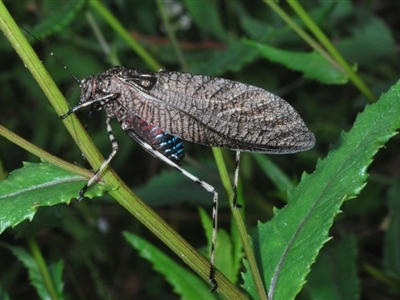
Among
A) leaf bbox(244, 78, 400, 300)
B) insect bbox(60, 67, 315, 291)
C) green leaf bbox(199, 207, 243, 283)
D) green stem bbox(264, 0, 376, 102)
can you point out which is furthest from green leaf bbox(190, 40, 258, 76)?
leaf bbox(244, 78, 400, 300)

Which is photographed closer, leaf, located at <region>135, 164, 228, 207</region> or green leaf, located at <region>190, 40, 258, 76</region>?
green leaf, located at <region>190, 40, 258, 76</region>

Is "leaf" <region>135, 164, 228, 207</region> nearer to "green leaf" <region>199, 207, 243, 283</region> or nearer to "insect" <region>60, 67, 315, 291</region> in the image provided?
"insect" <region>60, 67, 315, 291</region>

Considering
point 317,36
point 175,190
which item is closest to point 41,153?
point 317,36

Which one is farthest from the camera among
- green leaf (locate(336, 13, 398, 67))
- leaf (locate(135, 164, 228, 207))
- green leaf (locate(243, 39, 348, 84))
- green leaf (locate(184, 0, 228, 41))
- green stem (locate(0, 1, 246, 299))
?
green leaf (locate(336, 13, 398, 67))

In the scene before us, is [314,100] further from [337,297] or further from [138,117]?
[138,117]

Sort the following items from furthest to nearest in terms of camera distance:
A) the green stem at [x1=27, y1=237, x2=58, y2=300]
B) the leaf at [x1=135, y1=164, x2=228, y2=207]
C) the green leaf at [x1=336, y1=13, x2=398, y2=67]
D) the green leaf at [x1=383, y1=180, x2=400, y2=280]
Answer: the green leaf at [x1=336, y1=13, x2=398, y2=67] → the green leaf at [x1=383, y1=180, x2=400, y2=280] → the leaf at [x1=135, y1=164, x2=228, y2=207] → the green stem at [x1=27, y1=237, x2=58, y2=300]

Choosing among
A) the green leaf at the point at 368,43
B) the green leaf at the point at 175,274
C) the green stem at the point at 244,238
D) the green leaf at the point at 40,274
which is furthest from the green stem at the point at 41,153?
the green leaf at the point at 368,43

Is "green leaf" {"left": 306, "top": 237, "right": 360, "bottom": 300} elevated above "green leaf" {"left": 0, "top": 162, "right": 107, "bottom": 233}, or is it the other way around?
"green leaf" {"left": 0, "top": 162, "right": 107, "bottom": 233}

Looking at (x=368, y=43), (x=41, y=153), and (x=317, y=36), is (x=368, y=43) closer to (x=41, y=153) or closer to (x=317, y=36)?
(x=317, y=36)

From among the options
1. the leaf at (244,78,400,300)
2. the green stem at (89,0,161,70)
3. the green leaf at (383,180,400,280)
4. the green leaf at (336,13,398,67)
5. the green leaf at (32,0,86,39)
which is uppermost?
the green leaf at (32,0,86,39)

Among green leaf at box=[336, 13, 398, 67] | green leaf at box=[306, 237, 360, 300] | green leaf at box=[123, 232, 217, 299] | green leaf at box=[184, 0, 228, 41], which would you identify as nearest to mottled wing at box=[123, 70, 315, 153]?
green leaf at box=[123, 232, 217, 299]
